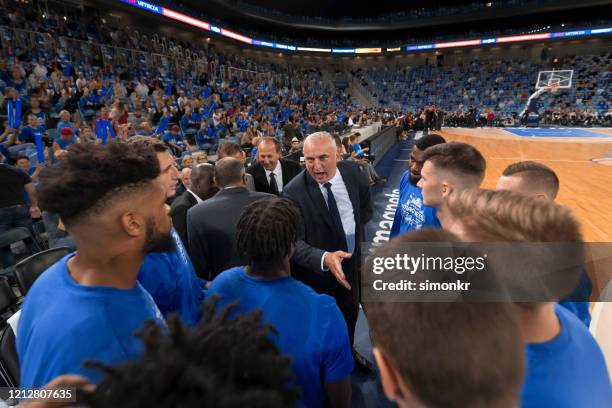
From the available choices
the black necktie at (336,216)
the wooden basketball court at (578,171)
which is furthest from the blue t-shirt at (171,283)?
the wooden basketball court at (578,171)

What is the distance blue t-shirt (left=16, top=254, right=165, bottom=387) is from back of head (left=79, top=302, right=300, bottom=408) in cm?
25

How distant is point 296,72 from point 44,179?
3538cm

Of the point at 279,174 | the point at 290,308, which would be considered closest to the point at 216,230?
the point at 290,308

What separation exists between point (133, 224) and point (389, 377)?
37.8 inches

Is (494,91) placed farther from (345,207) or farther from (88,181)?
(88,181)

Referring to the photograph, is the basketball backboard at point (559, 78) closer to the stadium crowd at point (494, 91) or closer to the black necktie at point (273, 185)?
the stadium crowd at point (494, 91)

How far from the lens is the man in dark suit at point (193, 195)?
2.73 meters

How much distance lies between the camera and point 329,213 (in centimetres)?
246

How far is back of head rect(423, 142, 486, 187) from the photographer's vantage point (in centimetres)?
197

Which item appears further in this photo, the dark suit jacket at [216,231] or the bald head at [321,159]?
the bald head at [321,159]

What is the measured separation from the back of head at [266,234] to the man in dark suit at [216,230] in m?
→ 0.71

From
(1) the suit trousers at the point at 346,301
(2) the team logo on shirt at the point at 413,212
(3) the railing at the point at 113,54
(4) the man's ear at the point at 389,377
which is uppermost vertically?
(3) the railing at the point at 113,54

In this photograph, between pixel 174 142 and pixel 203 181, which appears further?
pixel 174 142

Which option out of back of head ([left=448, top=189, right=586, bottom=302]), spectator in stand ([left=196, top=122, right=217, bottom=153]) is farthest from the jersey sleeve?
spectator in stand ([left=196, top=122, right=217, bottom=153])
